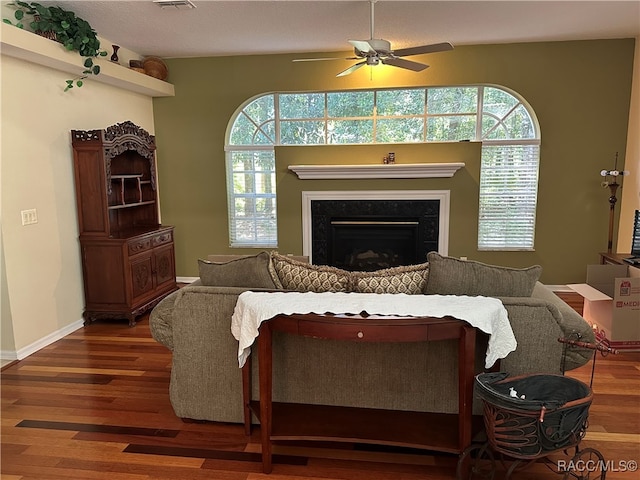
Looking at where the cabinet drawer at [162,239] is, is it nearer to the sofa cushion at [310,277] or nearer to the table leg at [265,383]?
the sofa cushion at [310,277]

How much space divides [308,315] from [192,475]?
1044 millimetres

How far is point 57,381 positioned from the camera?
3.32 m

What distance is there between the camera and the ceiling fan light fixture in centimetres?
368

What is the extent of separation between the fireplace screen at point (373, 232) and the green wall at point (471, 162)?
23 cm

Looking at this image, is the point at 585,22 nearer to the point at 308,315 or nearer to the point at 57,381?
the point at 308,315

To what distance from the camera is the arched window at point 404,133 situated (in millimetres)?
5371

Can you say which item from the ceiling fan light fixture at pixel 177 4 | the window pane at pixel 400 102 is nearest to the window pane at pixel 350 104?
the window pane at pixel 400 102

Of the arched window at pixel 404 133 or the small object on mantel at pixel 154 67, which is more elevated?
the small object on mantel at pixel 154 67

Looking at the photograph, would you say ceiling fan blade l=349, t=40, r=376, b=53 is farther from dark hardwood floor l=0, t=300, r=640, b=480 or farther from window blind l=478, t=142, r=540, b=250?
dark hardwood floor l=0, t=300, r=640, b=480

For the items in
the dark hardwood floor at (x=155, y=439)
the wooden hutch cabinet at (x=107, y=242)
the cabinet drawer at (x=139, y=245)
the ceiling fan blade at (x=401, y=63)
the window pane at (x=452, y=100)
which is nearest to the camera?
the dark hardwood floor at (x=155, y=439)

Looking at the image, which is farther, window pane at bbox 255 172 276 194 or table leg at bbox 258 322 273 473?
window pane at bbox 255 172 276 194

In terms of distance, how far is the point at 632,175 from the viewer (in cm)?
497

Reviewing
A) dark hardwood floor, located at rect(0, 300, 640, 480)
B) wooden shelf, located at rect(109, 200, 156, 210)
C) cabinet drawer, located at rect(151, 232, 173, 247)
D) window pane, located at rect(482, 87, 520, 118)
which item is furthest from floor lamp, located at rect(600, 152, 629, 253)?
wooden shelf, located at rect(109, 200, 156, 210)

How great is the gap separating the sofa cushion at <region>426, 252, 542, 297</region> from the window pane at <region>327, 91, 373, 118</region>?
3.60 metres
